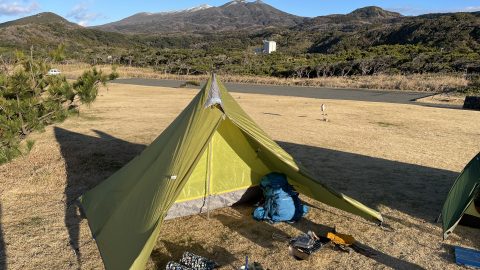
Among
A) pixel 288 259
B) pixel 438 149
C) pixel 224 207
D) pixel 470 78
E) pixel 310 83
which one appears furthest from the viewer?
pixel 310 83

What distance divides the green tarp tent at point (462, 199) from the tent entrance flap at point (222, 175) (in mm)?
2713

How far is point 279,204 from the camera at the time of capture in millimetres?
6156

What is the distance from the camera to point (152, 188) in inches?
198

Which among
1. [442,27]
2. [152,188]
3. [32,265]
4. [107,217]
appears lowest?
[32,265]

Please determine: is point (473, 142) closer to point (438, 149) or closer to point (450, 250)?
point (438, 149)

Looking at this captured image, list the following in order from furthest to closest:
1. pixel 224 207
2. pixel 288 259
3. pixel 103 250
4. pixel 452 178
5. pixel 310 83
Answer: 1. pixel 310 83
2. pixel 452 178
3. pixel 224 207
4. pixel 288 259
5. pixel 103 250

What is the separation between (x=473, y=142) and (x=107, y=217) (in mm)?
10772

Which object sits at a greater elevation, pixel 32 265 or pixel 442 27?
pixel 442 27

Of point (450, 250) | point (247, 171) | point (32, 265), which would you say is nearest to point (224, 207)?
point (247, 171)

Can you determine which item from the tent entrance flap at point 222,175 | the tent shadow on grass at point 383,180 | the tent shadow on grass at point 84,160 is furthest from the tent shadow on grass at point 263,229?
the tent shadow on grass at point 84,160

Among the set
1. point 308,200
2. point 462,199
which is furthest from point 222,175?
point 462,199

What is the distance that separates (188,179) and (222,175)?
3.79 ft

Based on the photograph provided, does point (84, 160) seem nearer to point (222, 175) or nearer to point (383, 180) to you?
point (222, 175)

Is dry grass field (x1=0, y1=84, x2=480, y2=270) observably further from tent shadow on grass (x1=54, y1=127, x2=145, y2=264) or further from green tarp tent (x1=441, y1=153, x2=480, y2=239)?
green tarp tent (x1=441, y1=153, x2=480, y2=239)
